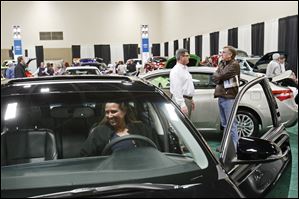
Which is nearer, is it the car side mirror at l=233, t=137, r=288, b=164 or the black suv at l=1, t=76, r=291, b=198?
the black suv at l=1, t=76, r=291, b=198

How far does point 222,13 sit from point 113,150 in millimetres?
15783

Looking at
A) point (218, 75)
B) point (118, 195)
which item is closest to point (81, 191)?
point (118, 195)

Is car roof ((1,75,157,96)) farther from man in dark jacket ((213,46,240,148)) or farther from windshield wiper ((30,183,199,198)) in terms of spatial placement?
man in dark jacket ((213,46,240,148))

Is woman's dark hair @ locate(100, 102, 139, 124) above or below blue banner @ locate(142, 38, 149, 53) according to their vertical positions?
below

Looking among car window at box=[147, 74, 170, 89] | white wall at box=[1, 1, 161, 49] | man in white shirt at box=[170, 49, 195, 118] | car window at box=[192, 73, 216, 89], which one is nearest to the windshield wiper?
man in white shirt at box=[170, 49, 195, 118]

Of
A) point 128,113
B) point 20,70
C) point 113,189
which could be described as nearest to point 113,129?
point 128,113

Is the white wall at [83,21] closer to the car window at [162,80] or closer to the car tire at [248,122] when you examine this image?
the car window at [162,80]

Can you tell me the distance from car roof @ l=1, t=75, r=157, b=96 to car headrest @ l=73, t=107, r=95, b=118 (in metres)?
0.19

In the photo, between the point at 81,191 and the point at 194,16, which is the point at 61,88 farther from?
the point at 194,16

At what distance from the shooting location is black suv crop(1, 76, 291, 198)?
70.6 inches

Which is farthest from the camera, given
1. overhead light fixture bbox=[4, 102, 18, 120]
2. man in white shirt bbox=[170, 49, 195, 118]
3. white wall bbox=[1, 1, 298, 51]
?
white wall bbox=[1, 1, 298, 51]

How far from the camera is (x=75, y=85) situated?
2.40 m

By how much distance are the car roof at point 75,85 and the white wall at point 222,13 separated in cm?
1214

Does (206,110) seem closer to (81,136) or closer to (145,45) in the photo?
(81,136)
